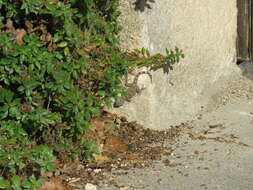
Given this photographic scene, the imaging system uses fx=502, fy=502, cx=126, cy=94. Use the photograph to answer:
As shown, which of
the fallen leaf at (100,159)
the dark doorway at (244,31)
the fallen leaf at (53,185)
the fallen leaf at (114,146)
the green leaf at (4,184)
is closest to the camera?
the green leaf at (4,184)

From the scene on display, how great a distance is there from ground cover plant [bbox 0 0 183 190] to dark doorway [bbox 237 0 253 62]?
7.71 ft

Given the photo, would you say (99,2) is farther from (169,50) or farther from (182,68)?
(182,68)

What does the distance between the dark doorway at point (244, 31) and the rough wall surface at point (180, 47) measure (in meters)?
0.20

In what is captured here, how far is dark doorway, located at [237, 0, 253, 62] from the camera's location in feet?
18.9

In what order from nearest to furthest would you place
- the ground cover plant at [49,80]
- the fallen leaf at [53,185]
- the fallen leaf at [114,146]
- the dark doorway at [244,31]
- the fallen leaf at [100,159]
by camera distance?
the ground cover plant at [49,80], the fallen leaf at [53,185], the fallen leaf at [100,159], the fallen leaf at [114,146], the dark doorway at [244,31]

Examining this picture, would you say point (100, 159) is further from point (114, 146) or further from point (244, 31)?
point (244, 31)

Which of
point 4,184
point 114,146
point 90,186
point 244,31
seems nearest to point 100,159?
point 114,146

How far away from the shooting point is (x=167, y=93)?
4555 mm

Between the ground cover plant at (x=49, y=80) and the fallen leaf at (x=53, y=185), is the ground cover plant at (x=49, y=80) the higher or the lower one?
the higher one

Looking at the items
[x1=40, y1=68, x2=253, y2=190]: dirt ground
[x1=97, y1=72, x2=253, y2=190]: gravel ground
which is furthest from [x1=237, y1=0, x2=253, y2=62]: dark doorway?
[x1=40, y1=68, x2=253, y2=190]: dirt ground

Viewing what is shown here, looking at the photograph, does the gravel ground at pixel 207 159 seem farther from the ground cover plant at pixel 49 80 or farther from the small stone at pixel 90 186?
the ground cover plant at pixel 49 80

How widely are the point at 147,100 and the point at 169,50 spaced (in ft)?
1.68

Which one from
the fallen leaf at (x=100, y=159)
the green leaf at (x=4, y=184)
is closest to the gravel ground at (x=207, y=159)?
the fallen leaf at (x=100, y=159)

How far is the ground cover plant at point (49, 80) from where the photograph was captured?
3146 millimetres
